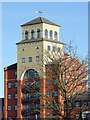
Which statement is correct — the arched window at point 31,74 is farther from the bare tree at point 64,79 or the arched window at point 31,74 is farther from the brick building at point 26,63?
the bare tree at point 64,79

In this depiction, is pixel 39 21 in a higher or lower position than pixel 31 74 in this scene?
higher

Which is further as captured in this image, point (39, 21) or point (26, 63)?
point (39, 21)

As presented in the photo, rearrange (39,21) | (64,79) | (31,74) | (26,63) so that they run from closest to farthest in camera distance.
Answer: (64,79) → (31,74) → (26,63) → (39,21)

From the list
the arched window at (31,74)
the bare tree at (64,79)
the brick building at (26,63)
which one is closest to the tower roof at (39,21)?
the brick building at (26,63)

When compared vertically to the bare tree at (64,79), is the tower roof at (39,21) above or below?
above

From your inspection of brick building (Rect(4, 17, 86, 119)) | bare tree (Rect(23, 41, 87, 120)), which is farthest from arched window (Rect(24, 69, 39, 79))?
bare tree (Rect(23, 41, 87, 120))

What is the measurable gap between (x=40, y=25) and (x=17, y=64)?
9.50 meters

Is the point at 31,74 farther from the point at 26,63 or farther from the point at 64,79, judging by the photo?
the point at 64,79

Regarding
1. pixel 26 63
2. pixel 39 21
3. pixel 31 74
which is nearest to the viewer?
pixel 31 74

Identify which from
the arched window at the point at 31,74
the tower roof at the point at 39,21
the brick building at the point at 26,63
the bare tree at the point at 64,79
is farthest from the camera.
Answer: the tower roof at the point at 39,21

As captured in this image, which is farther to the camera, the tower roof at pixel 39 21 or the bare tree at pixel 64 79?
the tower roof at pixel 39 21

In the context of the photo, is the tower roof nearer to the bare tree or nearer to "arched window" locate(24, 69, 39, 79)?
"arched window" locate(24, 69, 39, 79)

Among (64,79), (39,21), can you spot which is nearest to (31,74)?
(39,21)

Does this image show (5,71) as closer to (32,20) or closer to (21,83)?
(21,83)
